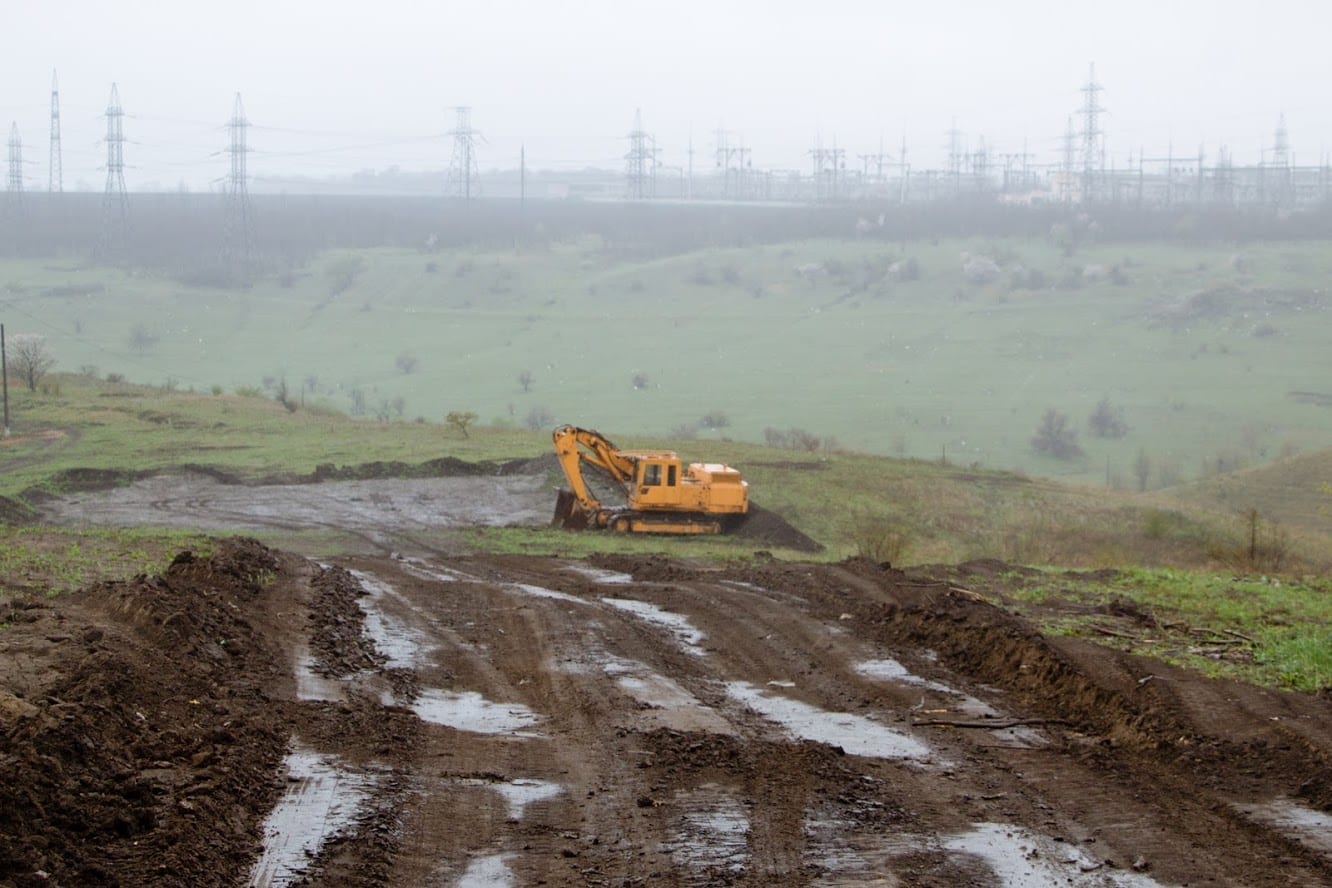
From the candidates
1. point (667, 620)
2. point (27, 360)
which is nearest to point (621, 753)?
point (667, 620)

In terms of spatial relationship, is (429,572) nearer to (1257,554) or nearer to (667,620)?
(667,620)

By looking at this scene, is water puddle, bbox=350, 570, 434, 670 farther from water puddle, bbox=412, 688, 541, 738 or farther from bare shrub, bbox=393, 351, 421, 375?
bare shrub, bbox=393, 351, 421, 375

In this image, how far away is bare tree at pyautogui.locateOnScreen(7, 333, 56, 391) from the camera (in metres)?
54.5

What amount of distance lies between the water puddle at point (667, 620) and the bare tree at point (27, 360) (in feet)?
139

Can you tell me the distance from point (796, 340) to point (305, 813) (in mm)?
87601

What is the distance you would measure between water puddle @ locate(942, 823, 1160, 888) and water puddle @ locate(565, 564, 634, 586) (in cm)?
1253

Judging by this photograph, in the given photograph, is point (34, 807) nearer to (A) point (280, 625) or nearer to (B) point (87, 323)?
(A) point (280, 625)

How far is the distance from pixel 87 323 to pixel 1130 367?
2692 inches

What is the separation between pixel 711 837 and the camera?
8273 mm

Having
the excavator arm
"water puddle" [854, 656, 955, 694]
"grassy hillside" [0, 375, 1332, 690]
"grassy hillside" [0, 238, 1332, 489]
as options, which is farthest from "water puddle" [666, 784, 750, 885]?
"grassy hillside" [0, 238, 1332, 489]

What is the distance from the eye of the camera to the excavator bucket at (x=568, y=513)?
101ft

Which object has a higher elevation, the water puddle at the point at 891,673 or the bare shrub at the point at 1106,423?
the water puddle at the point at 891,673

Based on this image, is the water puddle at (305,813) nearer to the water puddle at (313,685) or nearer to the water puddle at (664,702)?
the water puddle at (313,685)

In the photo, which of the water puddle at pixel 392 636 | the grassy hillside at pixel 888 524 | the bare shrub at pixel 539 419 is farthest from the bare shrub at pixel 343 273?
the water puddle at pixel 392 636
